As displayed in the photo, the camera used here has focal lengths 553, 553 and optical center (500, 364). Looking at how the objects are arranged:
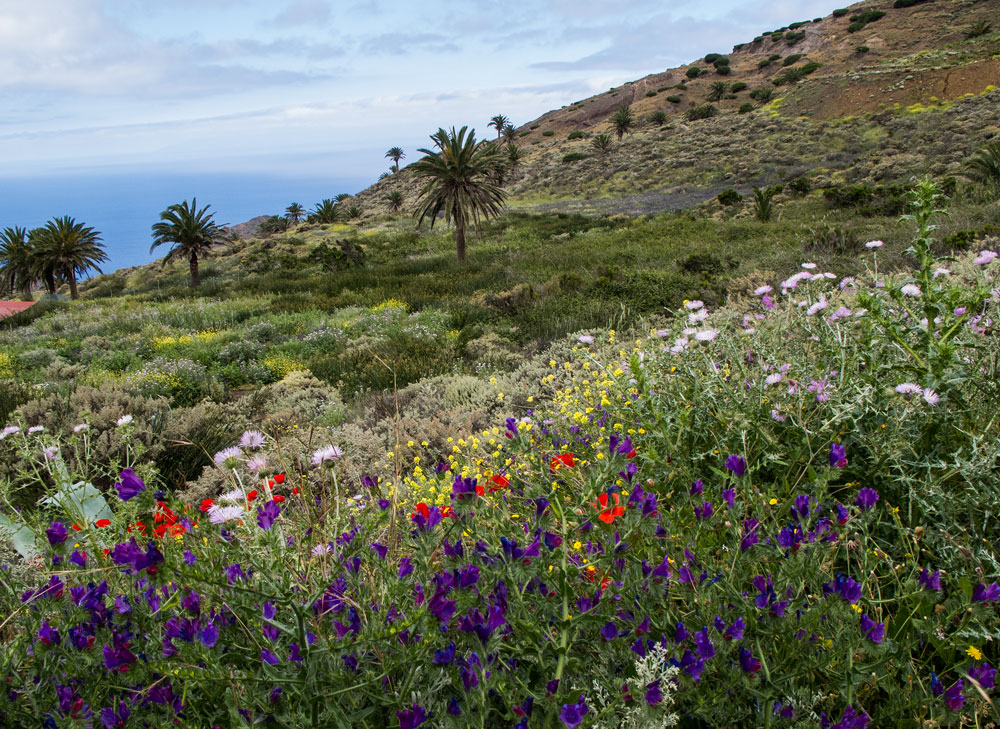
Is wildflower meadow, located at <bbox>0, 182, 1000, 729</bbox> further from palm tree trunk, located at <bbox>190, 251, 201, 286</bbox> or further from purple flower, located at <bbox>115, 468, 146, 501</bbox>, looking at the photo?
palm tree trunk, located at <bbox>190, 251, 201, 286</bbox>

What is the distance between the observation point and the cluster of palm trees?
89.4ft

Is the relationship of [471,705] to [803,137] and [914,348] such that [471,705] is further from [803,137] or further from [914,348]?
[803,137]


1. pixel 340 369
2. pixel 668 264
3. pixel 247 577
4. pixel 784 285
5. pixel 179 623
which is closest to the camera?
pixel 179 623

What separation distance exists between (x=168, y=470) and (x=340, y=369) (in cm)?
331

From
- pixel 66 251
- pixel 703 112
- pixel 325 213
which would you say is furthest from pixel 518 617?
pixel 703 112

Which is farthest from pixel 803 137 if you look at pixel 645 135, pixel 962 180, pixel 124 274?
pixel 124 274

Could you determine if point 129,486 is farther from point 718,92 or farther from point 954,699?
point 718,92

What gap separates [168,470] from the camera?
480 centimetres

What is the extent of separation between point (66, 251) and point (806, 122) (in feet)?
157

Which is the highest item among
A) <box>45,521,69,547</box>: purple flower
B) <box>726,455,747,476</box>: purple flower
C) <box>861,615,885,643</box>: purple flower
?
<box>45,521,69,547</box>: purple flower

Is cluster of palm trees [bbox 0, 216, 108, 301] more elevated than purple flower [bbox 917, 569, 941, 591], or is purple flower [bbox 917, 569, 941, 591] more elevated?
cluster of palm trees [bbox 0, 216, 108, 301]

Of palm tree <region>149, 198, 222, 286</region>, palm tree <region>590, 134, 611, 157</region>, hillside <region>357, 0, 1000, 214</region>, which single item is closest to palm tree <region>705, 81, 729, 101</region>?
hillside <region>357, 0, 1000, 214</region>

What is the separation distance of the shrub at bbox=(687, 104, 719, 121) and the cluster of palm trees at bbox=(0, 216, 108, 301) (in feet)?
158

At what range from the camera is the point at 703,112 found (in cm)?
5097
